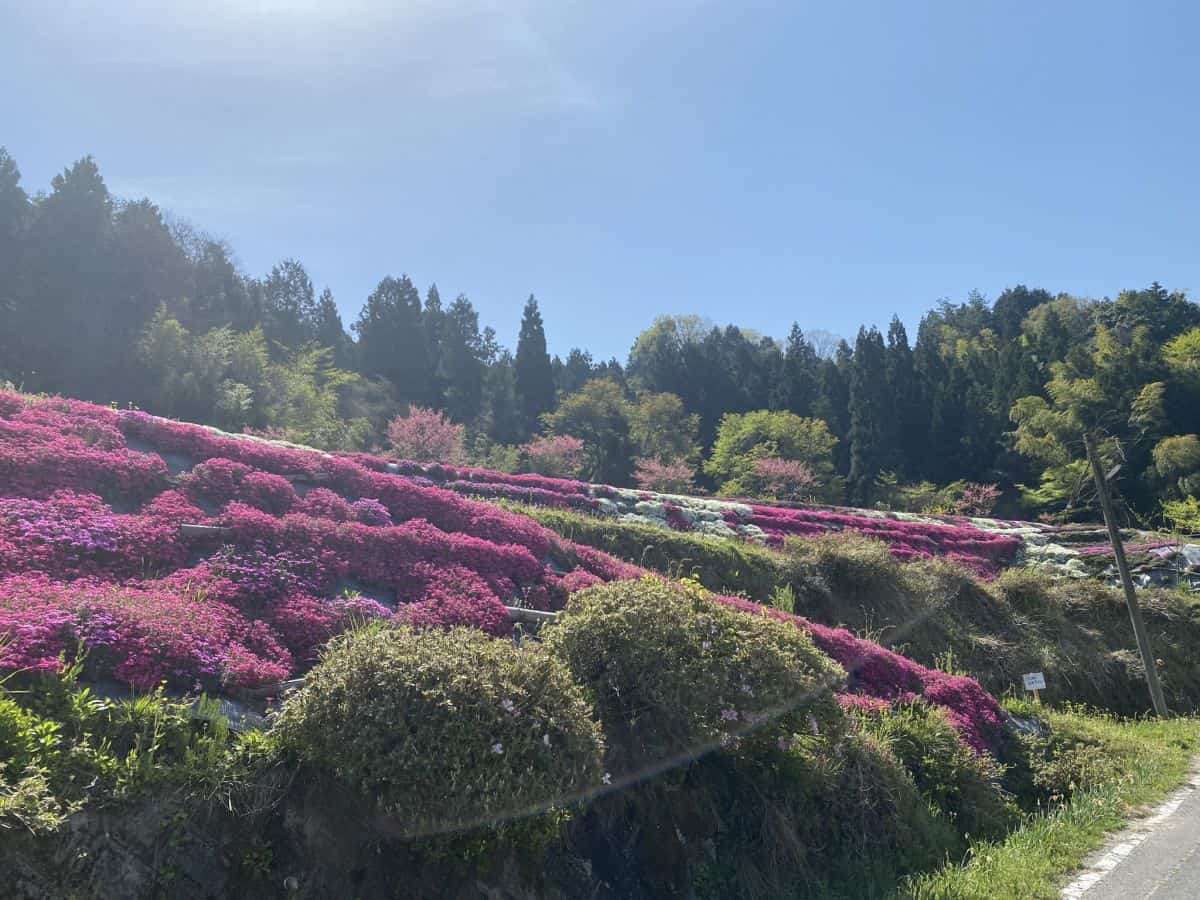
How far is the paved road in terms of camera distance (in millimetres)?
6027

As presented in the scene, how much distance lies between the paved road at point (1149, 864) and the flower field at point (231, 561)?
6.74 feet

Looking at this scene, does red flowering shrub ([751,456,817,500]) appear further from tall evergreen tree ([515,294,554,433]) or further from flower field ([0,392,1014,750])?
flower field ([0,392,1014,750])

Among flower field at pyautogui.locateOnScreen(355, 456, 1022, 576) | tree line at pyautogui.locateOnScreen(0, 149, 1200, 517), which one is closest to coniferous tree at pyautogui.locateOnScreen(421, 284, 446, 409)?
tree line at pyautogui.locateOnScreen(0, 149, 1200, 517)

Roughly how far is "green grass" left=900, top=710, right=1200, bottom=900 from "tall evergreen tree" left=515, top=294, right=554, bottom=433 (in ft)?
153

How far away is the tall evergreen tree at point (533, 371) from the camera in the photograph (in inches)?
2272

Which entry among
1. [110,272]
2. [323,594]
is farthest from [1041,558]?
[110,272]

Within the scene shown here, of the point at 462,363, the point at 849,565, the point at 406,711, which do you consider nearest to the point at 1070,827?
the point at 406,711

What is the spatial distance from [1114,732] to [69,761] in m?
13.6

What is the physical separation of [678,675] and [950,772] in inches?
164

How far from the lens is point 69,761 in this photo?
427cm

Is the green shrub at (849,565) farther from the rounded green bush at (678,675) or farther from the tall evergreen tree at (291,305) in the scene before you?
the tall evergreen tree at (291,305)

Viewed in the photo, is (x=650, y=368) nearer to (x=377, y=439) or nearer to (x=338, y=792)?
(x=377, y=439)

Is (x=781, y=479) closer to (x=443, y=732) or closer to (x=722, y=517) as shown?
(x=722, y=517)

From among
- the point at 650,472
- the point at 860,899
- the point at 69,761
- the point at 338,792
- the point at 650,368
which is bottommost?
the point at 860,899
